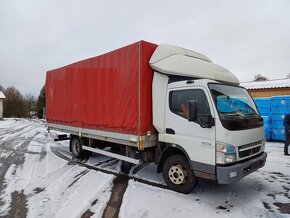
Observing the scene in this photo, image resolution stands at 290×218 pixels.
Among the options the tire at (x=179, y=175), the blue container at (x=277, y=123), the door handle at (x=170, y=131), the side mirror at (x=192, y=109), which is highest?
the side mirror at (x=192, y=109)

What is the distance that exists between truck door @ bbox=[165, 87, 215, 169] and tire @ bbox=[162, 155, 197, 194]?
0.29m

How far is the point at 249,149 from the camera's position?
16.7 ft

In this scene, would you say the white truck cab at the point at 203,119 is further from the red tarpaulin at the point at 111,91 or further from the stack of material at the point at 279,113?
the stack of material at the point at 279,113

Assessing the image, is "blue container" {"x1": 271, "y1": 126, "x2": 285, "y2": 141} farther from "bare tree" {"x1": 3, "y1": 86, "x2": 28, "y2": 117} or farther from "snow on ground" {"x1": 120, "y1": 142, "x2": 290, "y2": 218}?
"bare tree" {"x1": 3, "y1": 86, "x2": 28, "y2": 117}

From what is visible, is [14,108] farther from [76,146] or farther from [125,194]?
[125,194]

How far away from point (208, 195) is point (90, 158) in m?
5.01

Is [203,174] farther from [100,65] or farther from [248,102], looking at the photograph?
[100,65]

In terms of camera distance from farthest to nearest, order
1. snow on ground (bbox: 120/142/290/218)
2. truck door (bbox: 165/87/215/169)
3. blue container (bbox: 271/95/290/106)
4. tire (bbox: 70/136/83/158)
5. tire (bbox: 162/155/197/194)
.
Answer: blue container (bbox: 271/95/290/106) < tire (bbox: 70/136/83/158) < tire (bbox: 162/155/197/194) < truck door (bbox: 165/87/215/169) < snow on ground (bbox: 120/142/290/218)

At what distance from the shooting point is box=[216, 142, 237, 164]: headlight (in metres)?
4.60

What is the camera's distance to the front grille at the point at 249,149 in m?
4.87

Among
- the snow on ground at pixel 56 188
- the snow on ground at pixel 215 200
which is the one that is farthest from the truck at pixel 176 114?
the snow on ground at pixel 56 188

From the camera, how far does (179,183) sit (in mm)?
5375

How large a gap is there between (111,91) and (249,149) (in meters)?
3.68

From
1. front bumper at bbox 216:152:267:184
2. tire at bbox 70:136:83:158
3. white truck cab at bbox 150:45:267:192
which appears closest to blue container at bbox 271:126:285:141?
white truck cab at bbox 150:45:267:192
